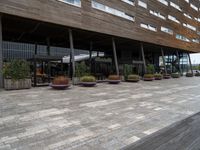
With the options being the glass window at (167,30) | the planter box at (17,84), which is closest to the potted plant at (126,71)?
the glass window at (167,30)

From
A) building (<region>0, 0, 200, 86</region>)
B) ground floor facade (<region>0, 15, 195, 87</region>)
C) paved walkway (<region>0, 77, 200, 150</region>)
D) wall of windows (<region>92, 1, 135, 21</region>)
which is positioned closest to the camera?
paved walkway (<region>0, 77, 200, 150</region>)

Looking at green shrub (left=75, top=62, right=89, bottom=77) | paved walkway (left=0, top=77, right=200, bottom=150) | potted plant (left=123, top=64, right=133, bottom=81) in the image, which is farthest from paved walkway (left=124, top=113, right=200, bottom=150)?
potted plant (left=123, top=64, right=133, bottom=81)

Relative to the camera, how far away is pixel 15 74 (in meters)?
12.3

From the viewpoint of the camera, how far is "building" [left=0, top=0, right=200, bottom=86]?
15117 mm

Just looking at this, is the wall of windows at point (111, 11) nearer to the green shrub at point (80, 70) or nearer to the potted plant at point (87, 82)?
the green shrub at point (80, 70)

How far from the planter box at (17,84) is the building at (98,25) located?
6.67ft

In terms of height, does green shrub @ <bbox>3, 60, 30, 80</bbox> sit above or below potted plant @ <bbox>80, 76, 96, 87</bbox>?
above

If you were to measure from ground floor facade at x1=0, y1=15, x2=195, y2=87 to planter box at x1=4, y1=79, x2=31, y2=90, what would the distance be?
0.97 metres

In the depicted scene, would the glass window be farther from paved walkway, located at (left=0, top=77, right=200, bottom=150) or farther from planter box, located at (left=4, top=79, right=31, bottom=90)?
paved walkway, located at (left=0, top=77, right=200, bottom=150)

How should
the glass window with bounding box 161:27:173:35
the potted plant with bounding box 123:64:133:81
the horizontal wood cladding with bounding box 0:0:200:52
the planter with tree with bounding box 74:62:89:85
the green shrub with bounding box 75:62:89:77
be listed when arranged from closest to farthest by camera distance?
the horizontal wood cladding with bounding box 0:0:200:52 < the planter with tree with bounding box 74:62:89:85 < the green shrub with bounding box 75:62:89:77 < the potted plant with bounding box 123:64:133:81 < the glass window with bounding box 161:27:173:35

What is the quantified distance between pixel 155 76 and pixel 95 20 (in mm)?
12240

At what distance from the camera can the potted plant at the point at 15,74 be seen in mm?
12164

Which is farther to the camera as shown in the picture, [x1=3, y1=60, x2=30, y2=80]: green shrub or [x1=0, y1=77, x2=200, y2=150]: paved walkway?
[x1=3, y1=60, x2=30, y2=80]: green shrub

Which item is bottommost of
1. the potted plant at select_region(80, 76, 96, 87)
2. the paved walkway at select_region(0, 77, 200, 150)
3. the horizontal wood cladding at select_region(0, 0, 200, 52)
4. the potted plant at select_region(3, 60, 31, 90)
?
the paved walkway at select_region(0, 77, 200, 150)
